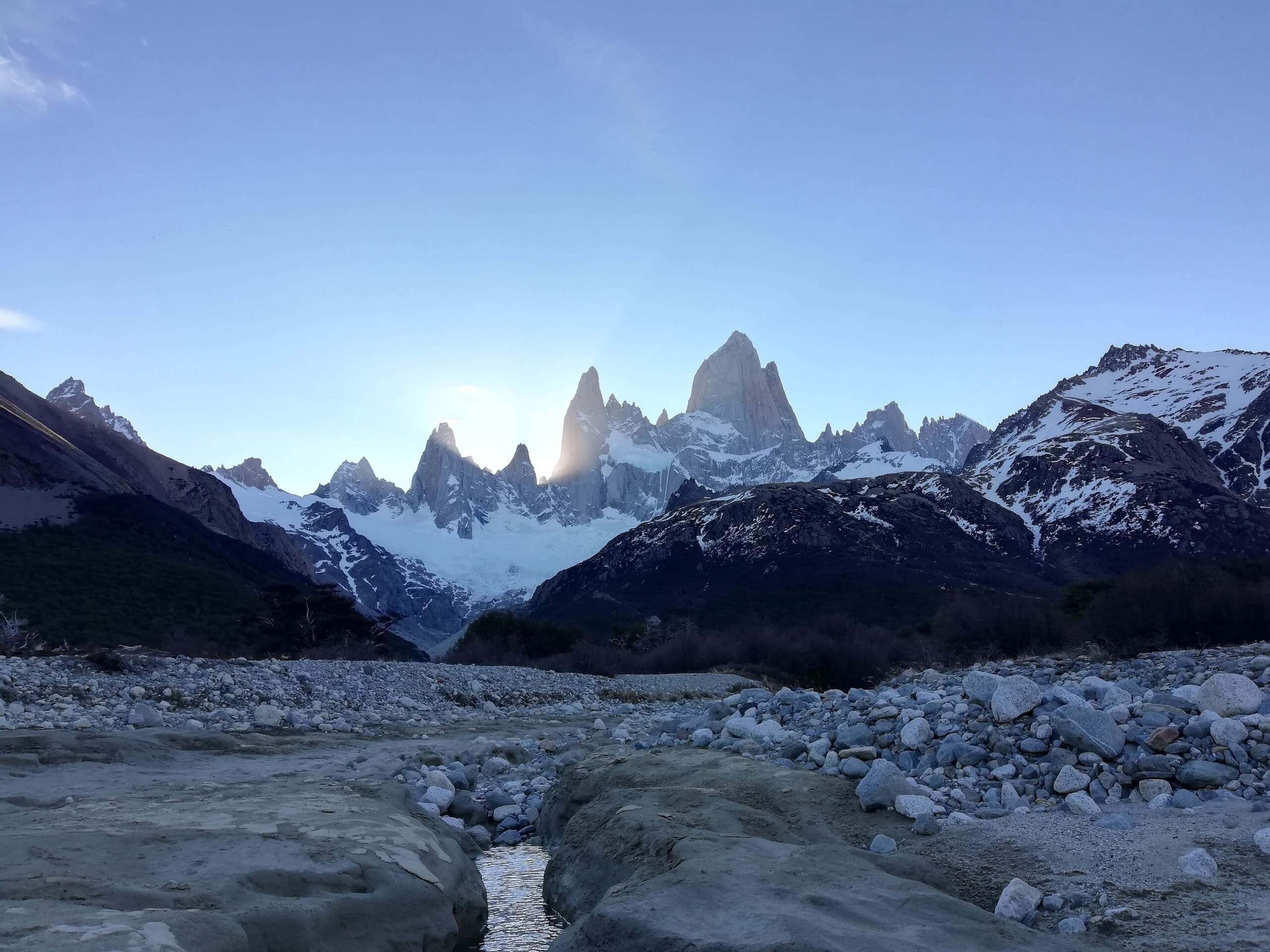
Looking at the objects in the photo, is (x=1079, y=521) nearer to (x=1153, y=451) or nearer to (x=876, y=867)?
(x=1153, y=451)

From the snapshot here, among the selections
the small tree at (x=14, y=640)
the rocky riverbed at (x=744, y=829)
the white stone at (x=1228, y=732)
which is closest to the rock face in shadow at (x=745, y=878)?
the rocky riverbed at (x=744, y=829)

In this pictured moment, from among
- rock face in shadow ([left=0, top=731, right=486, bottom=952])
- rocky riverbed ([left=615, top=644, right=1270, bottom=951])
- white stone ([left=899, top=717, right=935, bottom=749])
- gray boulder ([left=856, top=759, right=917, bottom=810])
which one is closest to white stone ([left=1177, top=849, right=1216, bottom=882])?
rocky riverbed ([left=615, top=644, right=1270, bottom=951])

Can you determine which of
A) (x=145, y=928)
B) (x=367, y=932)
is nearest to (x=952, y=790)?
(x=367, y=932)

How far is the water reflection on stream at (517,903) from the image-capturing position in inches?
281

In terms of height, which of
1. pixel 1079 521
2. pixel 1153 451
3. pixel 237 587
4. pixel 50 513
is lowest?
pixel 237 587

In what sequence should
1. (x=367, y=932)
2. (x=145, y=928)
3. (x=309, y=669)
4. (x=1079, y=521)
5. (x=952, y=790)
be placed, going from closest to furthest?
(x=145, y=928), (x=367, y=932), (x=952, y=790), (x=309, y=669), (x=1079, y=521)

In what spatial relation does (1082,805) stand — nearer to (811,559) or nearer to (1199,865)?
(1199,865)

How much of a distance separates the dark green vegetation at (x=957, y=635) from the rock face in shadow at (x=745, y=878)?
70.5 feet

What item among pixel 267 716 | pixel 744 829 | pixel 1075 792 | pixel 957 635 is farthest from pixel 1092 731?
pixel 957 635

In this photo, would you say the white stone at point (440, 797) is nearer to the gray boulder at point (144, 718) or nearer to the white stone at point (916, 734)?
the white stone at point (916, 734)

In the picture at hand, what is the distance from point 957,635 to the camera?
33812 mm

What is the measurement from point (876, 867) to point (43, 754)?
40.0ft

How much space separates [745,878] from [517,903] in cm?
359

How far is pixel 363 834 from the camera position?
24.1ft
